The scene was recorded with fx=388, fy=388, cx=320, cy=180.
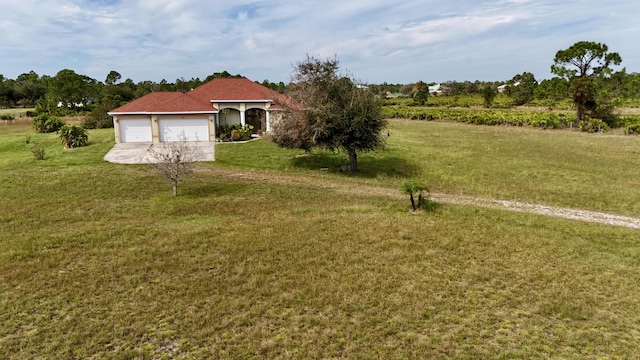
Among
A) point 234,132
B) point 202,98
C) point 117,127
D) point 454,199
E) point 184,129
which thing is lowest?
point 454,199

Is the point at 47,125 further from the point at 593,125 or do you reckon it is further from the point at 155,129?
the point at 593,125

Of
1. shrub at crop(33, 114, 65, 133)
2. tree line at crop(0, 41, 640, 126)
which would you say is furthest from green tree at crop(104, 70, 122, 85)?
shrub at crop(33, 114, 65, 133)

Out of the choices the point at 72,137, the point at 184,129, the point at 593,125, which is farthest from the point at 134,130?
the point at 593,125

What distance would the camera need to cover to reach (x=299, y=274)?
8539mm

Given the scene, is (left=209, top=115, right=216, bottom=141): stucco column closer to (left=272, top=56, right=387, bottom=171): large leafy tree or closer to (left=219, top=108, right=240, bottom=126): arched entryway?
(left=219, top=108, right=240, bottom=126): arched entryway

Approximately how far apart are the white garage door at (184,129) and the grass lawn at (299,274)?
11.2m

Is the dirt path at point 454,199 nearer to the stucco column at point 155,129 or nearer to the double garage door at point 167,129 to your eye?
the double garage door at point 167,129

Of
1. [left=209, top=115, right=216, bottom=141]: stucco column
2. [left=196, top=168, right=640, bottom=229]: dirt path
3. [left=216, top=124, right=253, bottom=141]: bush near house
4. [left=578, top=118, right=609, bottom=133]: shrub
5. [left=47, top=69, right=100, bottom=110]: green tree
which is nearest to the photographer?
[left=196, top=168, right=640, bottom=229]: dirt path

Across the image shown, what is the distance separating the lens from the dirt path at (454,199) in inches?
544

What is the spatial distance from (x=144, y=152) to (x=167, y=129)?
14.2 feet

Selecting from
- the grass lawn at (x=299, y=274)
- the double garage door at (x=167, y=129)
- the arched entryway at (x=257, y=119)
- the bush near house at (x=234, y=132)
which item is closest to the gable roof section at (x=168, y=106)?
the double garage door at (x=167, y=129)

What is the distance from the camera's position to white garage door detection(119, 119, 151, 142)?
28.1 metres

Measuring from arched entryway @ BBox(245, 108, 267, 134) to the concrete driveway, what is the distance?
5.23 meters

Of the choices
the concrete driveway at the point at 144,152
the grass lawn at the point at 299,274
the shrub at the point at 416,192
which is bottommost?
the grass lawn at the point at 299,274
